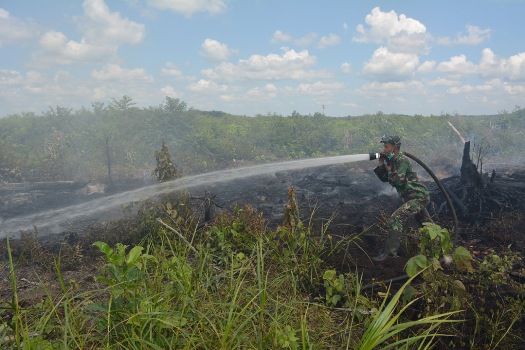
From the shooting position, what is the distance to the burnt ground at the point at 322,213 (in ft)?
15.5

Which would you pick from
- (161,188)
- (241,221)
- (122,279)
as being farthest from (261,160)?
(122,279)

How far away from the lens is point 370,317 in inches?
131

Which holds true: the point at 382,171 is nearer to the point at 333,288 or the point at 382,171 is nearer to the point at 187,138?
the point at 333,288

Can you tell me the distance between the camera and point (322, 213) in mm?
7789

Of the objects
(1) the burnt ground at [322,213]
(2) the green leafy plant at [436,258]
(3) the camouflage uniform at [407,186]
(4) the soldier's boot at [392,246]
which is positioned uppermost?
(3) the camouflage uniform at [407,186]

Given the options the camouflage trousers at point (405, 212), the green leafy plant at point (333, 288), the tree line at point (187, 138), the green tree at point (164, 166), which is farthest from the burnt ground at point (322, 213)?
the tree line at point (187, 138)

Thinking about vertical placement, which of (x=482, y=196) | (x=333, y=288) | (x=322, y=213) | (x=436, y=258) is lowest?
(x=322, y=213)

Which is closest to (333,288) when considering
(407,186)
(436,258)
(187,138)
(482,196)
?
(436,258)

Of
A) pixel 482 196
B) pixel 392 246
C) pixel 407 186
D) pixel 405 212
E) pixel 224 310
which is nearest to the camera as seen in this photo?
pixel 224 310

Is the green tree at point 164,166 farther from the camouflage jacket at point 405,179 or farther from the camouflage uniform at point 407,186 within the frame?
the camouflage jacket at point 405,179

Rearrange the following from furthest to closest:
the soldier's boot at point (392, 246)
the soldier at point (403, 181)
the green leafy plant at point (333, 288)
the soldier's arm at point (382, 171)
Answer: the soldier's arm at point (382, 171), the soldier at point (403, 181), the soldier's boot at point (392, 246), the green leafy plant at point (333, 288)

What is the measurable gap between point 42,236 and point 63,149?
8.74 m

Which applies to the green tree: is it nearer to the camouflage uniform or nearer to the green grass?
the green grass

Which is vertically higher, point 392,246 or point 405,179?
point 405,179
